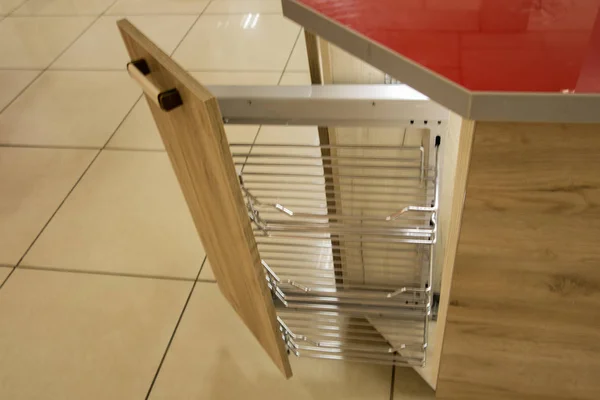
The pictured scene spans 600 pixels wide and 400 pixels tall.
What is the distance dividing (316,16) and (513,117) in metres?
0.31

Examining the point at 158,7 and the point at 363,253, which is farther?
the point at 158,7

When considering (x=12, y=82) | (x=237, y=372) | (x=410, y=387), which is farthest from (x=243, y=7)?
(x=410, y=387)

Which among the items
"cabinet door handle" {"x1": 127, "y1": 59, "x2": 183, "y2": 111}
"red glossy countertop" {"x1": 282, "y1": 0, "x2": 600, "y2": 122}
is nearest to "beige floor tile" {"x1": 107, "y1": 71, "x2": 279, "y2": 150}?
"cabinet door handle" {"x1": 127, "y1": 59, "x2": 183, "y2": 111}

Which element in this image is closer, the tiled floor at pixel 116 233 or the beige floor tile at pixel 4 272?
the tiled floor at pixel 116 233

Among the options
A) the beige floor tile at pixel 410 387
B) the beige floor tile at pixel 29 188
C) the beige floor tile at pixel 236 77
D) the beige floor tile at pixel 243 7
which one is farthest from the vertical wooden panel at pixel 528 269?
the beige floor tile at pixel 243 7

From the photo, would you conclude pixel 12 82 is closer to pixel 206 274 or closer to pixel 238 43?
pixel 238 43

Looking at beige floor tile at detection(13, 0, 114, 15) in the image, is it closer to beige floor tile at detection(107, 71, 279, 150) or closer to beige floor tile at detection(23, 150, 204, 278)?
beige floor tile at detection(107, 71, 279, 150)

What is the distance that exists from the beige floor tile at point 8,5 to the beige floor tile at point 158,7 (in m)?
0.59

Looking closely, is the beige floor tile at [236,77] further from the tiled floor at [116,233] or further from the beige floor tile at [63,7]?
the beige floor tile at [63,7]

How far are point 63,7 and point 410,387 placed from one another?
2.80 meters

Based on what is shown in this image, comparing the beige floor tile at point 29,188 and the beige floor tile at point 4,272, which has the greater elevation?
the beige floor tile at point 29,188

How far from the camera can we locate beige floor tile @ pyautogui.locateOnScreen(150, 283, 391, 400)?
49.1 inches

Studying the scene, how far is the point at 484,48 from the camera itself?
0.59 meters

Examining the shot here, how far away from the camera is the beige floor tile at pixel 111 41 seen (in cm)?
251
